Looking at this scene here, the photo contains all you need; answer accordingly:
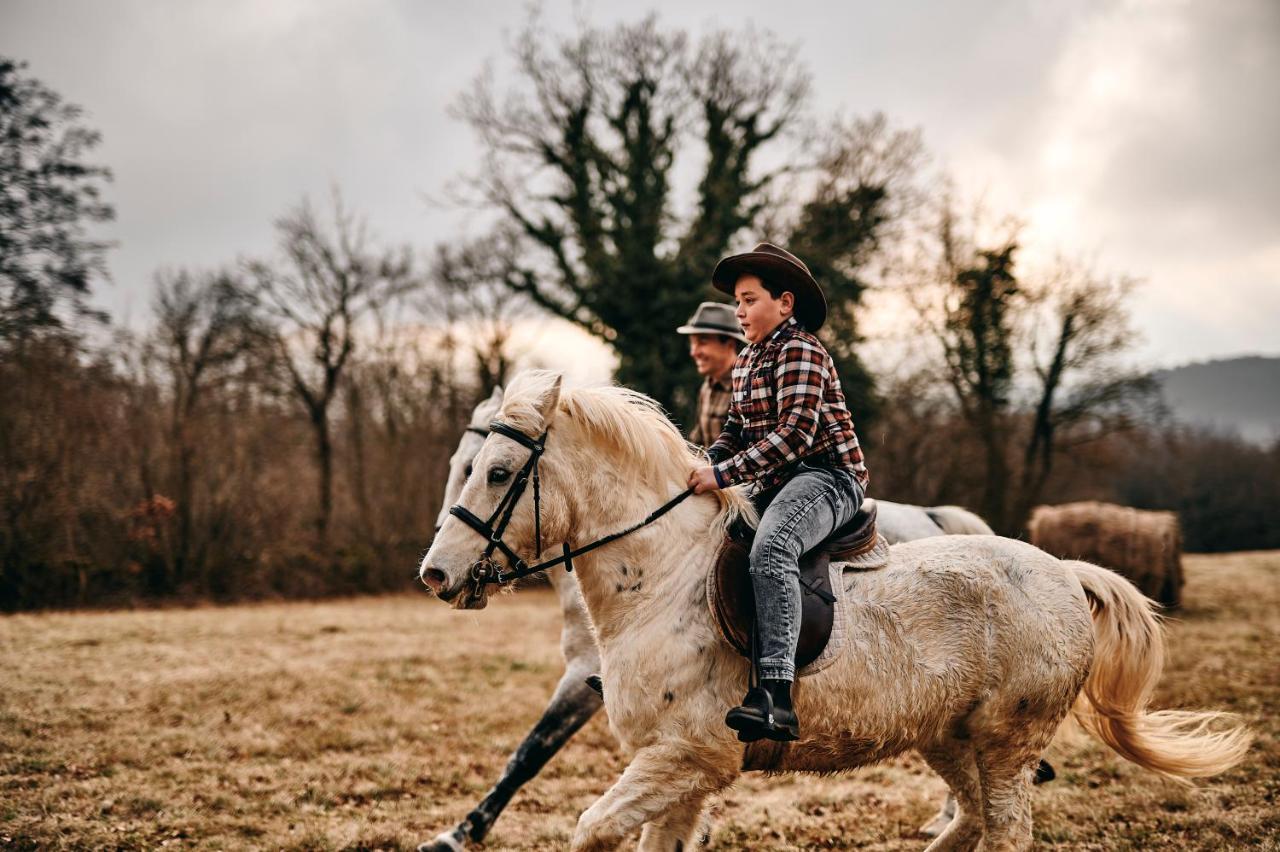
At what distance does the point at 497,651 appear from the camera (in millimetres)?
12172

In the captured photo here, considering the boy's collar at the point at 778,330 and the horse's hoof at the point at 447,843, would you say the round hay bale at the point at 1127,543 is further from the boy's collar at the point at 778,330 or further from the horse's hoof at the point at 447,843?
the boy's collar at the point at 778,330

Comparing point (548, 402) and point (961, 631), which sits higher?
point (548, 402)

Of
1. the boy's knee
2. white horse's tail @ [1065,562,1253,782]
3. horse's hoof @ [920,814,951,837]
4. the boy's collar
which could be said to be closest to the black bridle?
the boy's knee

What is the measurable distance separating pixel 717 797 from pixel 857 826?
242 cm

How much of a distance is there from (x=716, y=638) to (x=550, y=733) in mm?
2227

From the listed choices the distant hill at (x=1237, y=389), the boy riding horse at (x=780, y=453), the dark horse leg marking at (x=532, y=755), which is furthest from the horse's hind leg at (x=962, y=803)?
the distant hill at (x=1237, y=389)

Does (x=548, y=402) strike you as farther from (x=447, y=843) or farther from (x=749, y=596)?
(x=447, y=843)

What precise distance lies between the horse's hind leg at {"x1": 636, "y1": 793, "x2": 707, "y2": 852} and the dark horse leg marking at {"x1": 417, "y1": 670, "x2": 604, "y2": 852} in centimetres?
155

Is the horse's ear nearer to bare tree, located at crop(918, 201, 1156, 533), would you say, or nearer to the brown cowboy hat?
the brown cowboy hat

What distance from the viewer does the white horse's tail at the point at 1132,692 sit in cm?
384

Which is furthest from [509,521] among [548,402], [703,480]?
[703,480]

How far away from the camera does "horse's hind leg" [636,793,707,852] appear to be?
340cm

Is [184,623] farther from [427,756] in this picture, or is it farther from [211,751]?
[427,756]

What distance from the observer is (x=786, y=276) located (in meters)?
3.57
